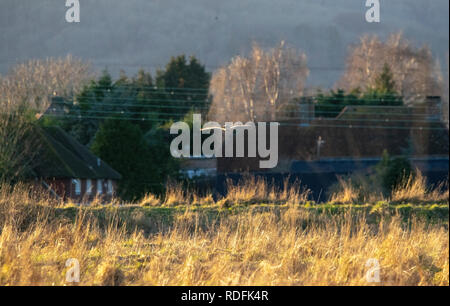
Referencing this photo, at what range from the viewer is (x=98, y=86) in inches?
1999

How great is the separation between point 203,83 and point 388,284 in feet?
181

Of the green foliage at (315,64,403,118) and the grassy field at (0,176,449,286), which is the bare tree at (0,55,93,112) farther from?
the green foliage at (315,64,403,118)

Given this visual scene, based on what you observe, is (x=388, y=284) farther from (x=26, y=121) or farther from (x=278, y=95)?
(x=278, y=95)

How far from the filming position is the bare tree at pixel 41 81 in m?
25.5

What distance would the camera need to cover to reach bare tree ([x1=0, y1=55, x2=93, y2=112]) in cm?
2553

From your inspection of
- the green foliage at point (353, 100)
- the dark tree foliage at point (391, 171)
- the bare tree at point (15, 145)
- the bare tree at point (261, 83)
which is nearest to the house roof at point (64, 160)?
the bare tree at point (15, 145)

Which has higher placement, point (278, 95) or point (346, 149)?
point (278, 95)

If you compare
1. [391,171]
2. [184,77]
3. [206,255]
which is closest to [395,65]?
[184,77]

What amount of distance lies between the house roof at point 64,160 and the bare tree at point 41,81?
2357 millimetres

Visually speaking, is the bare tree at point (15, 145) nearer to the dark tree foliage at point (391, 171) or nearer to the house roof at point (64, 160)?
the house roof at point (64, 160)

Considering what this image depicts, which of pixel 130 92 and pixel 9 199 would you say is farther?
pixel 130 92

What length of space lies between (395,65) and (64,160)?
3782 cm

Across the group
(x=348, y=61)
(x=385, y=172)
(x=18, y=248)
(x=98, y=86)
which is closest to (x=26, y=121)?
(x=98, y=86)

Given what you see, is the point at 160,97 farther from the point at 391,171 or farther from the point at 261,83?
the point at 391,171
